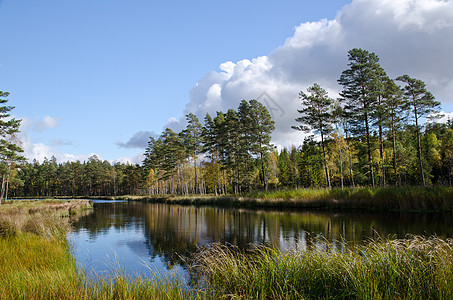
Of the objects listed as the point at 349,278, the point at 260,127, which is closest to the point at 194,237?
the point at 349,278

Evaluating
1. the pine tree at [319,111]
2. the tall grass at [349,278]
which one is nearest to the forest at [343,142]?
the pine tree at [319,111]

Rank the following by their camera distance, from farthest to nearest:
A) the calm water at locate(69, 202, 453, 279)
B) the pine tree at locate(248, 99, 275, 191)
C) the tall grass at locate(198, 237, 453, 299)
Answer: the pine tree at locate(248, 99, 275, 191), the calm water at locate(69, 202, 453, 279), the tall grass at locate(198, 237, 453, 299)

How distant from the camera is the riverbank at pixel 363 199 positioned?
22.9 m

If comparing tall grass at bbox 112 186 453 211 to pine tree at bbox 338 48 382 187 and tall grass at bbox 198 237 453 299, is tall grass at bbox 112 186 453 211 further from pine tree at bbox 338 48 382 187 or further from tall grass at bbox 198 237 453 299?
tall grass at bbox 198 237 453 299

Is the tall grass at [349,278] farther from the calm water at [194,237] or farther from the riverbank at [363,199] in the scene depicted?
the riverbank at [363,199]

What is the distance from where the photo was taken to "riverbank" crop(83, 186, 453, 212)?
22.9 m

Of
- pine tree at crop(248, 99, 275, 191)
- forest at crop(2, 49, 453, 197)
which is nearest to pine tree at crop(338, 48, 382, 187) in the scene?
forest at crop(2, 49, 453, 197)

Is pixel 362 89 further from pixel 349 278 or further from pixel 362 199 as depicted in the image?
pixel 349 278

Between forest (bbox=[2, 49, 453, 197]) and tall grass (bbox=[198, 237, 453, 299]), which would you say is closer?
tall grass (bbox=[198, 237, 453, 299])

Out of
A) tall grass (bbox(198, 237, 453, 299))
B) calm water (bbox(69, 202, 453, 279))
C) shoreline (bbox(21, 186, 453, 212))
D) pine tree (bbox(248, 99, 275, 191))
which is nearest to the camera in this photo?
tall grass (bbox(198, 237, 453, 299))

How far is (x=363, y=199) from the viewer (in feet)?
90.2

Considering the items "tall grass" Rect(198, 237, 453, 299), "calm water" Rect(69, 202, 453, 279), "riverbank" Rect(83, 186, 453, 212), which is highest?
"tall grass" Rect(198, 237, 453, 299)

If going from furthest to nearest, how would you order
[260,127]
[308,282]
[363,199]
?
[260,127] < [363,199] < [308,282]

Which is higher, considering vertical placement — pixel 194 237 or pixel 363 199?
pixel 363 199
